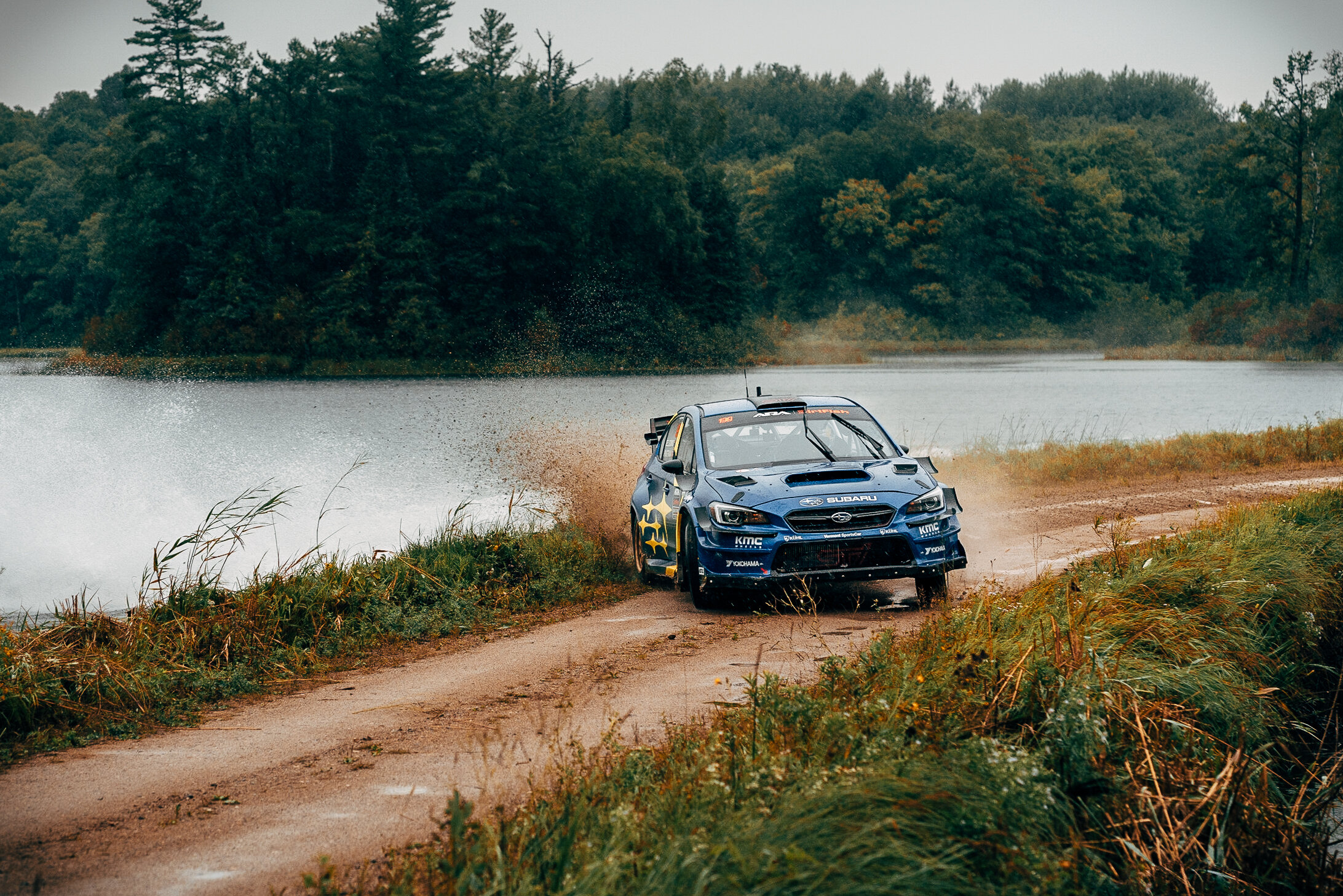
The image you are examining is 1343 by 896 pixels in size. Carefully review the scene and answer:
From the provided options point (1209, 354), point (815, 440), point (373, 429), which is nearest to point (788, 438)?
point (815, 440)

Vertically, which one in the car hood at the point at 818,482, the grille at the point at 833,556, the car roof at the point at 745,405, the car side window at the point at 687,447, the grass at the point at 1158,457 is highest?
the car roof at the point at 745,405

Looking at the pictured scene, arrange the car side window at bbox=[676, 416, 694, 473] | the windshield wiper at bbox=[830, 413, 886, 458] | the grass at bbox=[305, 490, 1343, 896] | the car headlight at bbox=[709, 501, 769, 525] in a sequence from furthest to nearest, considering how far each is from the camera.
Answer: the car side window at bbox=[676, 416, 694, 473] → the windshield wiper at bbox=[830, 413, 886, 458] → the car headlight at bbox=[709, 501, 769, 525] → the grass at bbox=[305, 490, 1343, 896]

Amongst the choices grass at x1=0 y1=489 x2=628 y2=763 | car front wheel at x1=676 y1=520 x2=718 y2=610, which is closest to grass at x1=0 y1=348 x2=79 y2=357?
grass at x1=0 y1=489 x2=628 y2=763

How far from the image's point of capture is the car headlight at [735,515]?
34.6ft

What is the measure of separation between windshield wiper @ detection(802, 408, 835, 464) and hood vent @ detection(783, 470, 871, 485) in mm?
507

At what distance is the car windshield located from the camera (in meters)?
11.6

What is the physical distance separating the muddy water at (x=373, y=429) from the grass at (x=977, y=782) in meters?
7.88

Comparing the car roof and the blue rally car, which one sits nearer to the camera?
the blue rally car

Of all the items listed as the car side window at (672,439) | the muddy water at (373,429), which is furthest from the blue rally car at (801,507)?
the muddy water at (373,429)

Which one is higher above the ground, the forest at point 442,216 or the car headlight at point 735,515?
the forest at point 442,216

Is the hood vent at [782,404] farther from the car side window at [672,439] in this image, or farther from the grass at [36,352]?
the grass at [36,352]

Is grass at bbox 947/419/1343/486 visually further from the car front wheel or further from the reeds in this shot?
the reeds

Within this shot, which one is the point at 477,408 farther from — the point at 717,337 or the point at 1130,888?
the point at 1130,888

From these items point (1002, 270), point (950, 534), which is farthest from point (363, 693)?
point (1002, 270)
